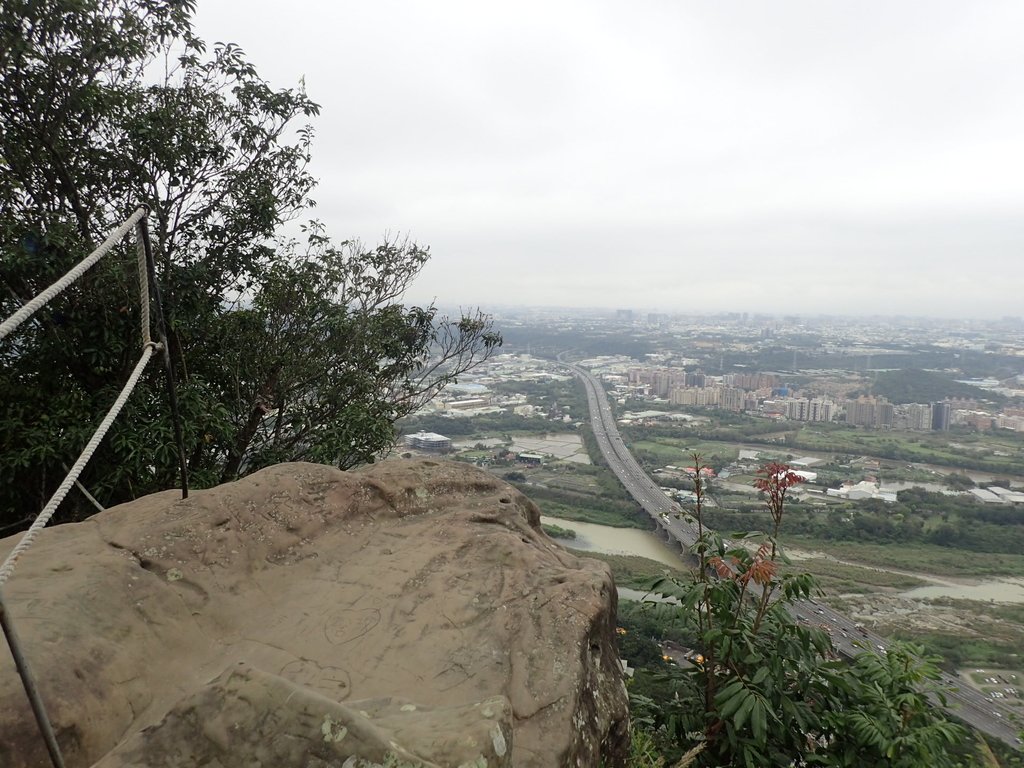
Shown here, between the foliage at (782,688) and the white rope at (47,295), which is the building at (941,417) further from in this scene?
the white rope at (47,295)

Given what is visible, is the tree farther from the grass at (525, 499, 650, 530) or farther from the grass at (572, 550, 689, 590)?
the grass at (525, 499, 650, 530)

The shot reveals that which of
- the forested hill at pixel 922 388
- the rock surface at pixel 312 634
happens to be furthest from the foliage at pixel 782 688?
the forested hill at pixel 922 388

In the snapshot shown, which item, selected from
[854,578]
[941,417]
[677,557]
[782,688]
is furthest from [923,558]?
[941,417]

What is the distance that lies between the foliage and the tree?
460 centimetres

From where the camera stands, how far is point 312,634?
3.08 meters

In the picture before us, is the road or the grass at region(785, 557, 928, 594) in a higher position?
the road

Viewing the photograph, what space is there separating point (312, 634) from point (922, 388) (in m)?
58.3

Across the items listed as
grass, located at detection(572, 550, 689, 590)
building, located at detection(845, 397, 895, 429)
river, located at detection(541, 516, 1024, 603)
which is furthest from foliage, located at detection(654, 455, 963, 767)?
building, located at detection(845, 397, 895, 429)

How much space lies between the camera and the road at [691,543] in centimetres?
541

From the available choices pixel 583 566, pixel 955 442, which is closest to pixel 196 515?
pixel 583 566

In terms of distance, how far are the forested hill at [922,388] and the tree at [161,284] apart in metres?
51.1

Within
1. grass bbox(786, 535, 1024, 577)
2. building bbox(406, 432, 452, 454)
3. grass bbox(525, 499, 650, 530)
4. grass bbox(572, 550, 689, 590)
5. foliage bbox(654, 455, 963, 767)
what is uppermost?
foliage bbox(654, 455, 963, 767)

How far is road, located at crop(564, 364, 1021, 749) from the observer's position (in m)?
5.41

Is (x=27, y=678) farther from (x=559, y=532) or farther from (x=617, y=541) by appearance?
(x=617, y=541)
